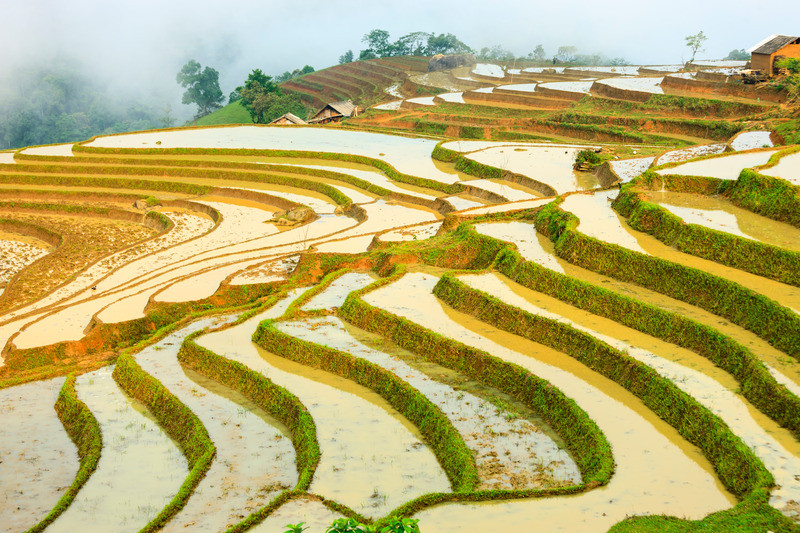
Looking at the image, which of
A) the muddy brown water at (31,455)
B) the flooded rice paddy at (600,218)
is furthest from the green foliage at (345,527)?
the flooded rice paddy at (600,218)

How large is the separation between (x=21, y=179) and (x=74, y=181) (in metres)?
2.68

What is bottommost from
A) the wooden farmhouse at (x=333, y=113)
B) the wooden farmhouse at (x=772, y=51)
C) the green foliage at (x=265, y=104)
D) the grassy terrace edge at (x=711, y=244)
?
the grassy terrace edge at (x=711, y=244)

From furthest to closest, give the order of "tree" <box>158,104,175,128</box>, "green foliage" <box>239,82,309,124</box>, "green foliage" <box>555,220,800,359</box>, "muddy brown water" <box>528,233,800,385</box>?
"tree" <box>158,104,175,128</box>, "green foliage" <box>239,82,309,124</box>, "green foliage" <box>555,220,800,359</box>, "muddy brown water" <box>528,233,800,385</box>

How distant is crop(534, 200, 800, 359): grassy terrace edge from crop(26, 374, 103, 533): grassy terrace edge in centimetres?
967

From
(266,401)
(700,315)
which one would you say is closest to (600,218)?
(700,315)

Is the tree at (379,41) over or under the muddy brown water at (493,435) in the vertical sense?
over

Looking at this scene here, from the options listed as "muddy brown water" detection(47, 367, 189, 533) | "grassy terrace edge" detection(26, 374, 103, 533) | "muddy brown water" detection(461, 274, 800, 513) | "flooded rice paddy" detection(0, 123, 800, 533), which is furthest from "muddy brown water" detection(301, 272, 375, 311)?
"grassy terrace edge" detection(26, 374, 103, 533)

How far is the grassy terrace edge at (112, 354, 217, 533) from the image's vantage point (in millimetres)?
8289

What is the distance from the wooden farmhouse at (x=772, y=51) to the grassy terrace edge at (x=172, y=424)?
111ft

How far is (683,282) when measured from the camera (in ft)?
40.1

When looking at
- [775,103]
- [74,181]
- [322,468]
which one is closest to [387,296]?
[322,468]

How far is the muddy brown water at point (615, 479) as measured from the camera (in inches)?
279

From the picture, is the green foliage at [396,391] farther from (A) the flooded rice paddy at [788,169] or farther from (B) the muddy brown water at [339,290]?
(A) the flooded rice paddy at [788,169]

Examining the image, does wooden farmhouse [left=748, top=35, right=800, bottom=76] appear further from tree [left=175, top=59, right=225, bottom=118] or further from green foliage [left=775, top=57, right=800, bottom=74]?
tree [left=175, top=59, right=225, bottom=118]
